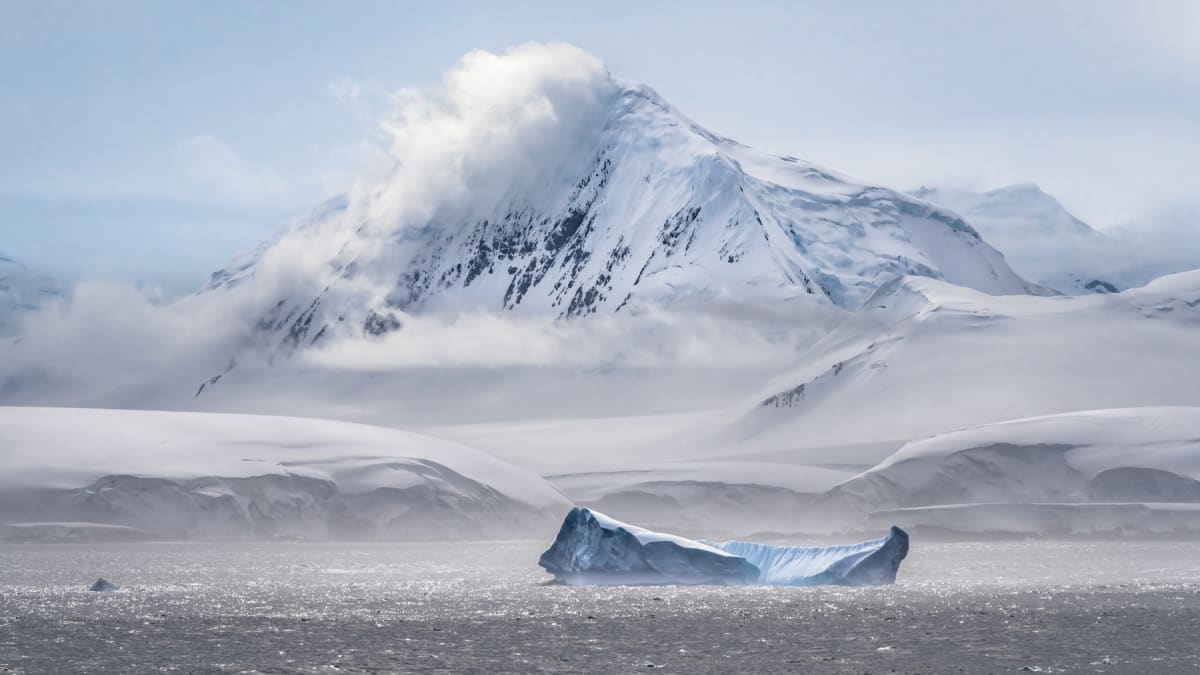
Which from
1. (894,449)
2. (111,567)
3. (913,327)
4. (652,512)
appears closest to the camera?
(111,567)

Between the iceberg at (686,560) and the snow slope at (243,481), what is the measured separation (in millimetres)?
40565

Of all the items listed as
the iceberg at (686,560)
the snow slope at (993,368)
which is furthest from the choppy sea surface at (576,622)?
the snow slope at (993,368)

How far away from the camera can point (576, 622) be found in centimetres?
4394

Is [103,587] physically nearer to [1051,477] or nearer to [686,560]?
[686,560]

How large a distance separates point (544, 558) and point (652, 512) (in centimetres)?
7512

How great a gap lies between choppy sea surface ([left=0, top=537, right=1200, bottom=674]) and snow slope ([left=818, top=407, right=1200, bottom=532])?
3004 centimetres

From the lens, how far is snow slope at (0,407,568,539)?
9181 centimetres

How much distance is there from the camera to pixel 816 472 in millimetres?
141125

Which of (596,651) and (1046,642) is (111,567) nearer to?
(596,651)

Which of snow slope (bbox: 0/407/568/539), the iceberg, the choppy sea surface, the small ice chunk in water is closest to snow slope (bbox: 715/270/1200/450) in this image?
snow slope (bbox: 0/407/568/539)

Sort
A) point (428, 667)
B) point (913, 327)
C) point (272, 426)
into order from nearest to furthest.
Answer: point (428, 667) → point (272, 426) → point (913, 327)

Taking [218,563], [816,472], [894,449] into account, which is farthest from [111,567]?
[894,449]

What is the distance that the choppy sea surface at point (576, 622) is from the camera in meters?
34.0

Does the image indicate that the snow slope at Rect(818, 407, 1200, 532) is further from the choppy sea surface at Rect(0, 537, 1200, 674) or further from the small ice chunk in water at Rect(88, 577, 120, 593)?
the small ice chunk in water at Rect(88, 577, 120, 593)
